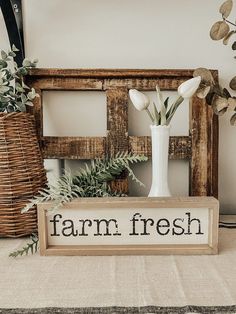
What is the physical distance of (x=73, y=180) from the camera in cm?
79

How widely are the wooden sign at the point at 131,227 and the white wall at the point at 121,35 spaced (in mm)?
367

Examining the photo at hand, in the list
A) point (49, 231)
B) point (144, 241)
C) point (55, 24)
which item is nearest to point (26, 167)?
point (49, 231)

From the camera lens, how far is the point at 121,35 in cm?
96

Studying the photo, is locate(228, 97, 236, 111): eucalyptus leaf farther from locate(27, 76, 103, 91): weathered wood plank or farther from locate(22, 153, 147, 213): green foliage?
locate(27, 76, 103, 91): weathered wood plank

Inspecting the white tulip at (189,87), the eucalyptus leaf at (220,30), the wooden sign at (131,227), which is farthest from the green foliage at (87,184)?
the eucalyptus leaf at (220,30)

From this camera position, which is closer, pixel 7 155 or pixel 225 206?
pixel 7 155

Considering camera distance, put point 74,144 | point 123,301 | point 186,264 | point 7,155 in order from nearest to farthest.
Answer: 1. point 123,301
2. point 186,264
3. point 7,155
4. point 74,144

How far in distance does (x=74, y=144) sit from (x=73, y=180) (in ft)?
0.53

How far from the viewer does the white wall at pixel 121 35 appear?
37.6 inches

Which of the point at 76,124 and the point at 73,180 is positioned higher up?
the point at 76,124

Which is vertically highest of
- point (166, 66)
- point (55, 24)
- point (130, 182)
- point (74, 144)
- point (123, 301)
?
point (55, 24)

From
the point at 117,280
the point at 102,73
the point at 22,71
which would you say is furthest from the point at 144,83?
the point at 117,280

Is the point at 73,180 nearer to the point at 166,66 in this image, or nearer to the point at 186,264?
the point at 186,264

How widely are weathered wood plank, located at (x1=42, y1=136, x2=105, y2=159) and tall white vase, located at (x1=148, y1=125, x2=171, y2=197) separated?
0.63ft
